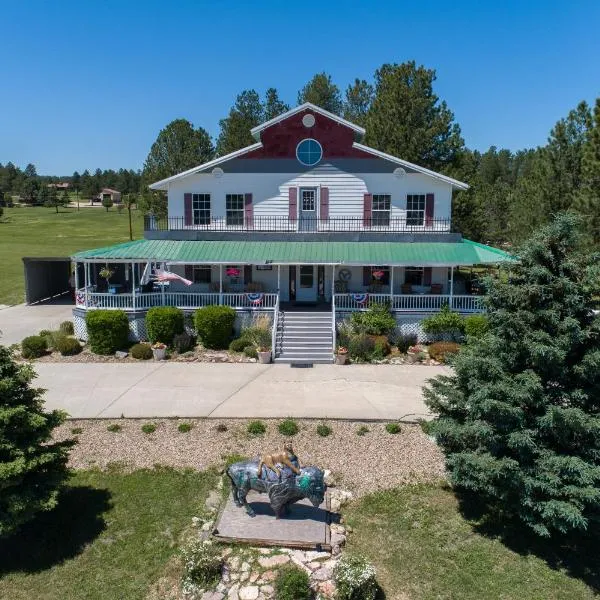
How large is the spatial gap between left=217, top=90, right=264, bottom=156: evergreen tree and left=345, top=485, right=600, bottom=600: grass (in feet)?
149

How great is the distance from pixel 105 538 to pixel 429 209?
21.5 metres

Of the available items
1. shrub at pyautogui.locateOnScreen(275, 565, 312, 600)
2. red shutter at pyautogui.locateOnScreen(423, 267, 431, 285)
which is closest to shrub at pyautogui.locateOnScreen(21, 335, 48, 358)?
shrub at pyautogui.locateOnScreen(275, 565, 312, 600)

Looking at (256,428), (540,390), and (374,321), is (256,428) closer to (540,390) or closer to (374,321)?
(540,390)

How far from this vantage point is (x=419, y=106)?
3703cm

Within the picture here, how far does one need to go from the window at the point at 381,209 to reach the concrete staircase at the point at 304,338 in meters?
5.98

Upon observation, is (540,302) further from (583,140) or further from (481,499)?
(583,140)

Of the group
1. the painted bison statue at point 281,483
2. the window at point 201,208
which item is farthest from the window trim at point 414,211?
the painted bison statue at point 281,483

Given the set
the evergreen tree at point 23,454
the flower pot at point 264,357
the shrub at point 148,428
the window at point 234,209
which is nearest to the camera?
the evergreen tree at point 23,454

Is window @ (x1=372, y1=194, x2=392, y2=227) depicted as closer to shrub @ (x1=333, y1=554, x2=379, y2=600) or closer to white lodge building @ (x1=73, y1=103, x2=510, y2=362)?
white lodge building @ (x1=73, y1=103, x2=510, y2=362)

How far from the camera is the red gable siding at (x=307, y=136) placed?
86.2ft

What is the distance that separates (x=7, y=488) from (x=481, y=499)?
9699mm

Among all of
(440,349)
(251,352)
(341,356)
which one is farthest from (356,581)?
(440,349)

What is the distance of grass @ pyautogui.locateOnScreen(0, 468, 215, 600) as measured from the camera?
366 inches

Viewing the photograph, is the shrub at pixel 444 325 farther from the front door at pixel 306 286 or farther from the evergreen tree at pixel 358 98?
the evergreen tree at pixel 358 98
